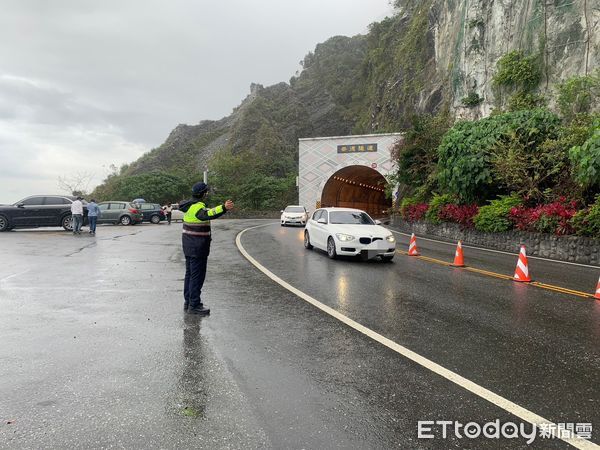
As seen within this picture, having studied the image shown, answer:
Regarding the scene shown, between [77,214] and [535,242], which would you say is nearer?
[535,242]

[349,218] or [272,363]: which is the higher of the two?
[349,218]

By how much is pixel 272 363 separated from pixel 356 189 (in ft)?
182

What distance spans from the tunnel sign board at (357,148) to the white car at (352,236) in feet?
111

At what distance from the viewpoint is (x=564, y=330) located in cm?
539

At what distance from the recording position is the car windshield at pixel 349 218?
1277 cm

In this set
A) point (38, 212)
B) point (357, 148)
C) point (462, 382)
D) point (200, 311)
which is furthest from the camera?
point (357, 148)

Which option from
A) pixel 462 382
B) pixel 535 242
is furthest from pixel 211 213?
pixel 535 242

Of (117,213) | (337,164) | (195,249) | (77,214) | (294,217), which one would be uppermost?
(337,164)

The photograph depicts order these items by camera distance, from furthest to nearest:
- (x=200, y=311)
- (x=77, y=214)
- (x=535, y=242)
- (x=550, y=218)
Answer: (x=77, y=214), (x=535, y=242), (x=550, y=218), (x=200, y=311)

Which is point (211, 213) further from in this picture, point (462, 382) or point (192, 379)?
point (462, 382)

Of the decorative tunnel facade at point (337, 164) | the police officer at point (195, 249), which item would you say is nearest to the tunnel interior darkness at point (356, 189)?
the decorative tunnel facade at point (337, 164)

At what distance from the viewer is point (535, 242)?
16.2 meters

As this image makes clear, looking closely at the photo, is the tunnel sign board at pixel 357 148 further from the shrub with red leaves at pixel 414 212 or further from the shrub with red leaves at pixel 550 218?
the shrub with red leaves at pixel 550 218

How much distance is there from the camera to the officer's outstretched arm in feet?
19.2
